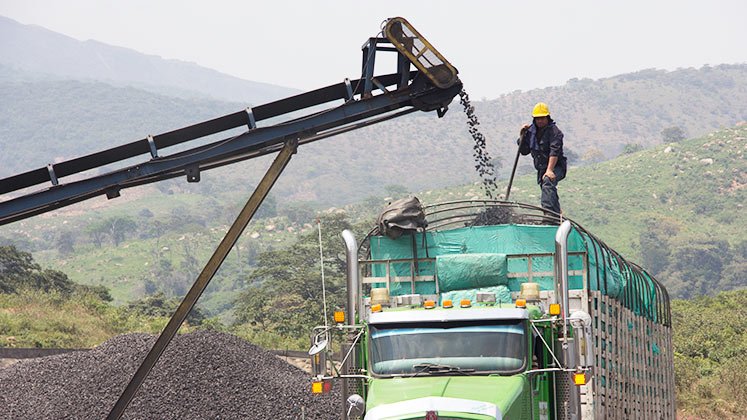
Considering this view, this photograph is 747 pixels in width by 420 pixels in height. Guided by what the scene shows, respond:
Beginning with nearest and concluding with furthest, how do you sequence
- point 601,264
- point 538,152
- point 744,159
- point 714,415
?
point 601,264
point 538,152
point 714,415
point 744,159

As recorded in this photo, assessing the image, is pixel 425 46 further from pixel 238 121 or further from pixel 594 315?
pixel 594 315

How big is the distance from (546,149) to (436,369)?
23.4 feet

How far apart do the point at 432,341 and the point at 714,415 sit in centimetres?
1952

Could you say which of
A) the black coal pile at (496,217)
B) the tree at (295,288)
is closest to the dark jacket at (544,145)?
the black coal pile at (496,217)

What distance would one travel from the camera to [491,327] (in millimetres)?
10953

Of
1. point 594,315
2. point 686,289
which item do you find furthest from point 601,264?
point 686,289

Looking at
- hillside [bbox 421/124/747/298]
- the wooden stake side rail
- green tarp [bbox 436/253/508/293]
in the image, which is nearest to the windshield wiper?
the wooden stake side rail

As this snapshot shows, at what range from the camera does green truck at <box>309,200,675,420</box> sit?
10719mm

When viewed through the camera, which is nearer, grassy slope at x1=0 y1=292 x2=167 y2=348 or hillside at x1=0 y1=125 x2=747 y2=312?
grassy slope at x1=0 y1=292 x2=167 y2=348

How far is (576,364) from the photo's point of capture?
10.7m

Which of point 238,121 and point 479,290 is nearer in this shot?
point 479,290

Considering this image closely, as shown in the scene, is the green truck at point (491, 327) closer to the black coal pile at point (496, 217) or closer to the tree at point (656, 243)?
the black coal pile at point (496, 217)

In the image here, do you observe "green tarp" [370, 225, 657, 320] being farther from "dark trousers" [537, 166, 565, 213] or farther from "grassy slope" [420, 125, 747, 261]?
"grassy slope" [420, 125, 747, 261]

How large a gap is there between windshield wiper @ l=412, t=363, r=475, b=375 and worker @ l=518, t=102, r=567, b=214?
595 centimetres
